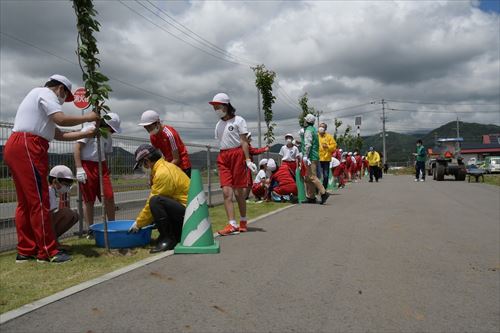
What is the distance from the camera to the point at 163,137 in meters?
6.54

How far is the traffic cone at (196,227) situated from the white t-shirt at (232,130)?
1.53 metres

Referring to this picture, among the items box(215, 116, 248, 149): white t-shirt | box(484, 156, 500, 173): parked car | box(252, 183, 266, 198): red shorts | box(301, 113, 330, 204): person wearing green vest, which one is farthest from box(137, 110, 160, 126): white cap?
box(484, 156, 500, 173): parked car

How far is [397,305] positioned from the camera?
3656 mm

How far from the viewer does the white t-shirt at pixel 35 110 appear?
4.86 metres

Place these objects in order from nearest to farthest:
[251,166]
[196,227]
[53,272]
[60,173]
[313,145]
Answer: [53,272] → [196,227] → [60,173] → [251,166] → [313,145]

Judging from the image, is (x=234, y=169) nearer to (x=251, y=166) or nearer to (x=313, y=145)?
(x=251, y=166)

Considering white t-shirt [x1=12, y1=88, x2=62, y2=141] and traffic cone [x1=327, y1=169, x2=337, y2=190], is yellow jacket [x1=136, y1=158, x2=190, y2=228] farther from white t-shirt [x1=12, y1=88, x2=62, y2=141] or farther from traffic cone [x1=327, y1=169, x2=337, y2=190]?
traffic cone [x1=327, y1=169, x2=337, y2=190]

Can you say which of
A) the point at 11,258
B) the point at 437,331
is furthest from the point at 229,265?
the point at 11,258

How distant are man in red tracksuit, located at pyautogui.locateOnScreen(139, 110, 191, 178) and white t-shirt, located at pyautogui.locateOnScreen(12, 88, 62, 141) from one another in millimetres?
1518

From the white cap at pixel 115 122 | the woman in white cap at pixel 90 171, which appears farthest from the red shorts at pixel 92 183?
the white cap at pixel 115 122

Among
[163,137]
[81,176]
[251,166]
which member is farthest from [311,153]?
[81,176]

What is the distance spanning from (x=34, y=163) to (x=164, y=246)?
1.72 metres

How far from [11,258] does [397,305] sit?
14.0ft

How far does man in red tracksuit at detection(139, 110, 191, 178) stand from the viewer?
6.30m
